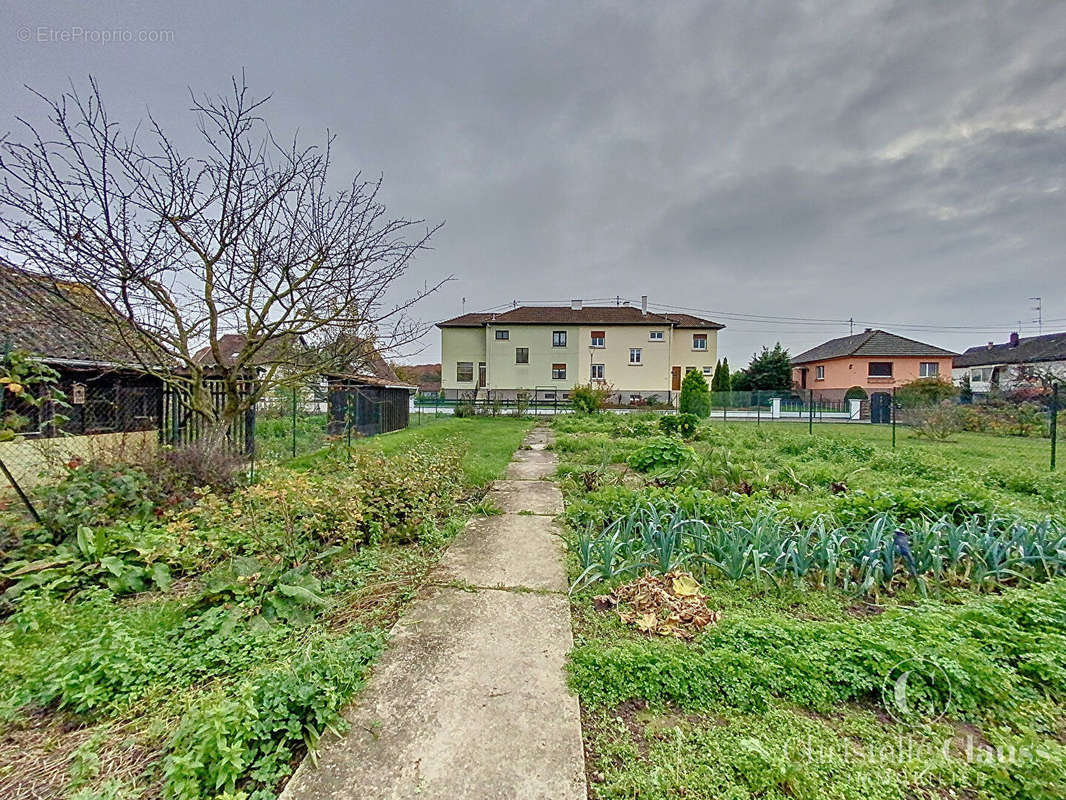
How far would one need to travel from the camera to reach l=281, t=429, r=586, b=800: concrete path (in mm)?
1367

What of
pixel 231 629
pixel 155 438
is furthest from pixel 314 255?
pixel 231 629

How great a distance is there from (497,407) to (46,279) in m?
16.8

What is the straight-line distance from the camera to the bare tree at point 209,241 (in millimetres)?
4316

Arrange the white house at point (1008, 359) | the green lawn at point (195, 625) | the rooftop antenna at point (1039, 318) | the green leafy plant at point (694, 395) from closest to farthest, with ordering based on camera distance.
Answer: the green lawn at point (195, 625), the green leafy plant at point (694, 395), the white house at point (1008, 359), the rooftop antenna at point (1039, 318)

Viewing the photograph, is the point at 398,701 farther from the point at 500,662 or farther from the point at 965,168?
the point at 965,168

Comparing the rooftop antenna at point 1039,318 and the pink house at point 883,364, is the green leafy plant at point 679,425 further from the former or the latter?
the rooftop antenna at point 1039,318

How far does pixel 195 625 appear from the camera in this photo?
229 cm

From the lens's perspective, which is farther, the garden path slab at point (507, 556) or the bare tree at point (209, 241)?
the bare tree at point (209, 241)

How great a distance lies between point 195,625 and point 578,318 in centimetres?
3174

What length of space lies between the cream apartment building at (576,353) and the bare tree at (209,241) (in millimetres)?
25520

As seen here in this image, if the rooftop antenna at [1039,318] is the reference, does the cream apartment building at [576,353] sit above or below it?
below

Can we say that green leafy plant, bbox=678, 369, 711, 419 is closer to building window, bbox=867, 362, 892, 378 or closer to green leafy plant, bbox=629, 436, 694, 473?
green leafy plant, bbox=629, 436, 694, 473
